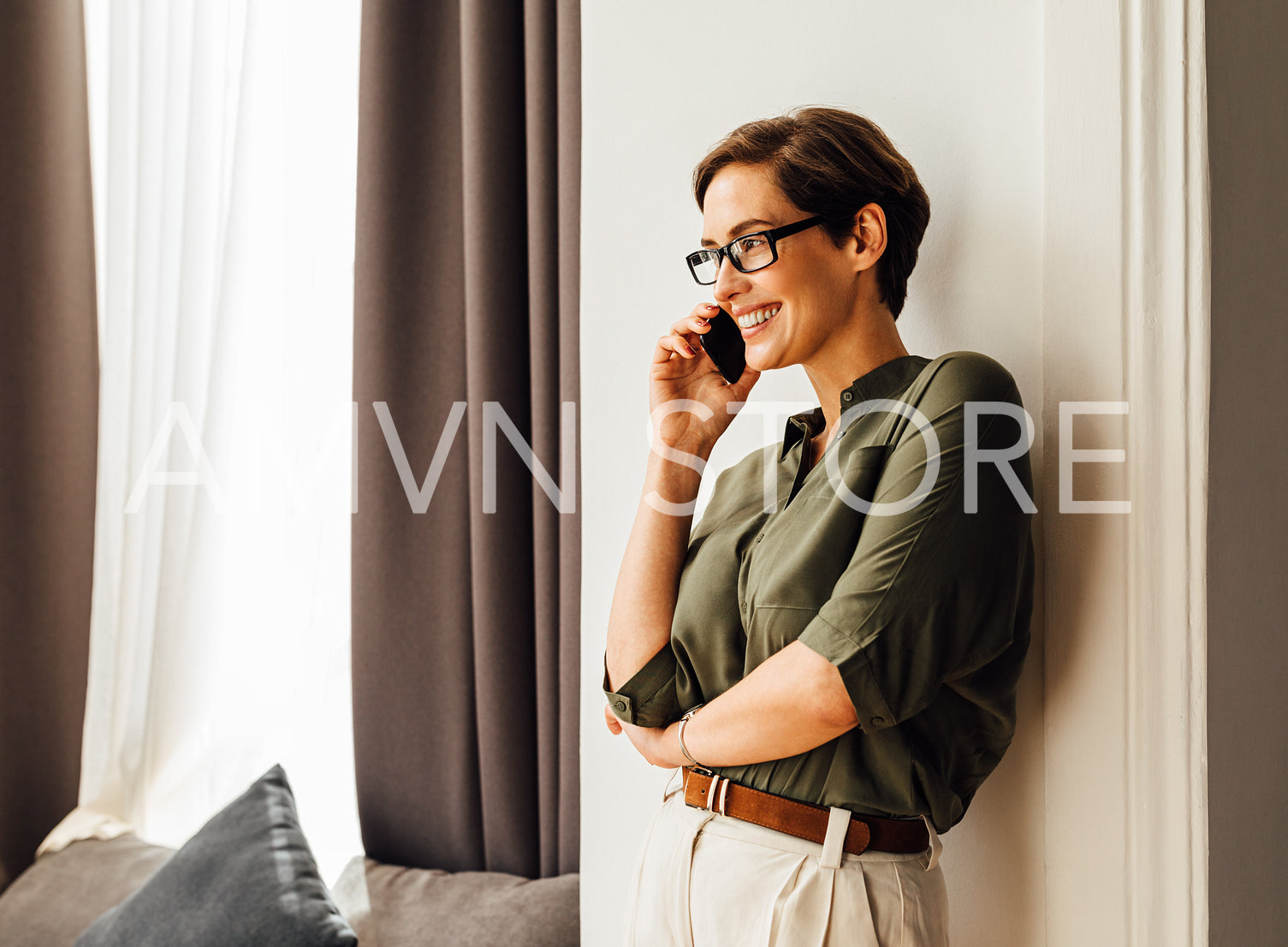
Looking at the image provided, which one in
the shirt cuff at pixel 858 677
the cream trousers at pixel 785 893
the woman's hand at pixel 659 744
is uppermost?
the shirt cuff at pixel 858 677

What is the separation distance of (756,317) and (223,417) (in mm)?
1793

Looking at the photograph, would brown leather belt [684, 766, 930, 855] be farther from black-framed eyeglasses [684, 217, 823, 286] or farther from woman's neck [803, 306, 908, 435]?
black-framed eyeglasses [684, 217, 823, 286]

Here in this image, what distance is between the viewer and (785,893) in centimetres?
97

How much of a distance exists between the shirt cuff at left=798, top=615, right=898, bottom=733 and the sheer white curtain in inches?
65.6

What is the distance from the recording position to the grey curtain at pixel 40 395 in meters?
2.50

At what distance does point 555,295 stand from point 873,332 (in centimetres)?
102

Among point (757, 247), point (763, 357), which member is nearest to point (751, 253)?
point (757, 247)

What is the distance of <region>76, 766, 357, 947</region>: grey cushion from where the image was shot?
5.72 ft

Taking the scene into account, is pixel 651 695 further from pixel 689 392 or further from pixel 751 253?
pixel 751 253

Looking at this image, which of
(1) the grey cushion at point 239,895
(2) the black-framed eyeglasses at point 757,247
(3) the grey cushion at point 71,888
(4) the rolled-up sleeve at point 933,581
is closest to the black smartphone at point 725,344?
(2) the black-framed eyeglasses at point 757,247

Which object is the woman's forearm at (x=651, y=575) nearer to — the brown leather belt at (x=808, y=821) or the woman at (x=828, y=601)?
the woman at (x=828, y=601)

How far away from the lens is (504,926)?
1.78 metres

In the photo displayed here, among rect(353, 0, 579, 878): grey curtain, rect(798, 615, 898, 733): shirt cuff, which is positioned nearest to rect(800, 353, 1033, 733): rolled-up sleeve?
rect(798, 615, 898, 733): shirt cuff

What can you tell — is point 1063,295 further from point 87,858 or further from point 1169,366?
point 87,858
